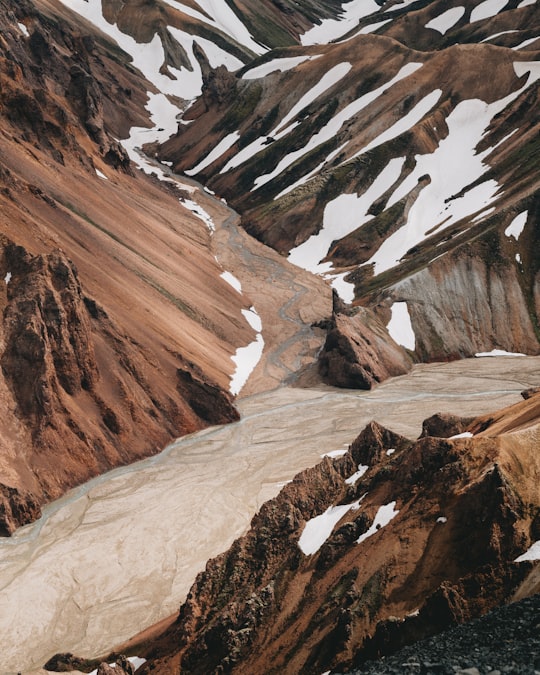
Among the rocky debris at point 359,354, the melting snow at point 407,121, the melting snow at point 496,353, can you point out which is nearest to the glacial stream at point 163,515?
the rocky debris at point 359,354

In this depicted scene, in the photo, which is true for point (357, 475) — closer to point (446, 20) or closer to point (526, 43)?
point (526, 43)

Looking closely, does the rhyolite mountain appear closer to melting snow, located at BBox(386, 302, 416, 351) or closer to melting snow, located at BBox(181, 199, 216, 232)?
melting snow, located at BBox(386, 302, 416, 351)

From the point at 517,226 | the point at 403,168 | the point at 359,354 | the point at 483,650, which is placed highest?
the point at 403,168

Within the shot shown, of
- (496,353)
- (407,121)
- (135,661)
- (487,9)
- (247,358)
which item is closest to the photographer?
(135,661)

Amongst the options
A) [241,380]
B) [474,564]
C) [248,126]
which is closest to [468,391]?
[241,380]

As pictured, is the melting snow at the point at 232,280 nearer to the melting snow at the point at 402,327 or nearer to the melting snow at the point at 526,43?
the melting snow at the point at 402,327

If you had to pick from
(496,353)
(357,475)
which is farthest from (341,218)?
→ (357,475)
